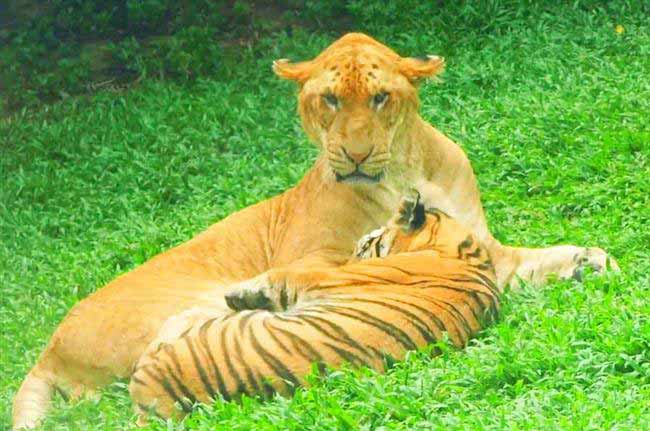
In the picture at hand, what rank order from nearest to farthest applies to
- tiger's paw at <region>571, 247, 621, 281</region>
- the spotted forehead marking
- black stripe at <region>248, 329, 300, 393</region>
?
black stripe at <region>248, 329, 300, 393</region> < tiger's paw at <region>571, 247, 621, 281</region> < the spotted forehead marking

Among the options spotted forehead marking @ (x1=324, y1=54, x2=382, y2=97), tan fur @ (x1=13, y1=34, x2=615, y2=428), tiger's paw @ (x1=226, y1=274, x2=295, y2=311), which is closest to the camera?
tiger's paw @ (x1=226, y1=274, x2=295, y2=311)

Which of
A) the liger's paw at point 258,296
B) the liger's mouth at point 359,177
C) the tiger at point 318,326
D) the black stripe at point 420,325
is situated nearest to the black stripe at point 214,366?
the tiger at point 318,326

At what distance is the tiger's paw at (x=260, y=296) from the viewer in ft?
19.8

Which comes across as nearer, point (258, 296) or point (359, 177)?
point (258, 296)

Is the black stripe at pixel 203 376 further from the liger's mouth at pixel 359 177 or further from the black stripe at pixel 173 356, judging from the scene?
the liger's mouth at pixel 359 177

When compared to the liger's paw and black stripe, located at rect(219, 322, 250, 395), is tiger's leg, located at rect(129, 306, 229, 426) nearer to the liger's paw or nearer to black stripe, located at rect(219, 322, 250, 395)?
the liger's paw

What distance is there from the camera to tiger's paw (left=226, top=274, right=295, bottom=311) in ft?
19.8

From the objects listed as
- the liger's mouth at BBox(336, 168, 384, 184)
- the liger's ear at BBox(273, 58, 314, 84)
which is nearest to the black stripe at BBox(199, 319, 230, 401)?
the liger's mouth at BBox(336, 168, 384, 184)

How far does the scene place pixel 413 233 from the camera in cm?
639

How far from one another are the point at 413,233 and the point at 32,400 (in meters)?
1.66

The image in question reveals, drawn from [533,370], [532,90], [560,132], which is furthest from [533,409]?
[532,90]

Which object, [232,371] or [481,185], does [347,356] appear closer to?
[232,371]

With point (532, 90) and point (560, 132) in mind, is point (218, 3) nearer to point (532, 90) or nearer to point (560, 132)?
point (532, 90)

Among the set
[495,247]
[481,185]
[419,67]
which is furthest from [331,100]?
[481,185]
